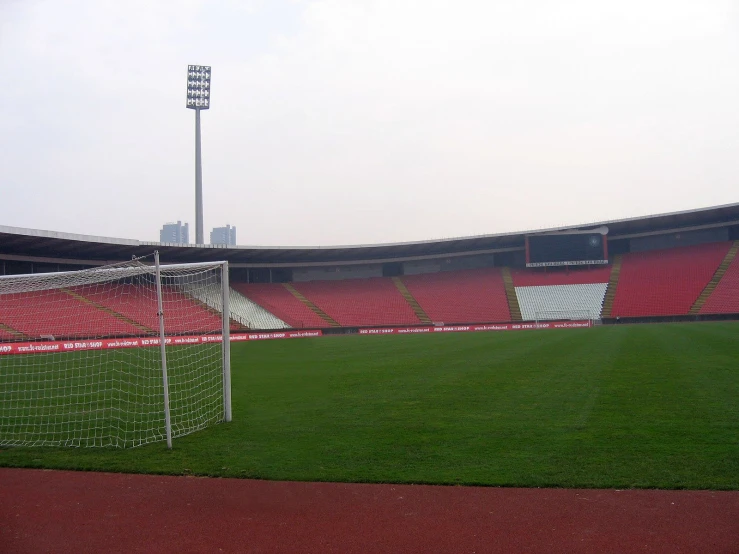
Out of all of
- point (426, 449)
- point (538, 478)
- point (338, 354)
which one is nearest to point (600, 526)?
point (538, 478)

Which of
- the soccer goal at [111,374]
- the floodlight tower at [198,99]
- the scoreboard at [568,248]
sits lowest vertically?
the soccer goal at [111,374]

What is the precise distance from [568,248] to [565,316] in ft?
23.2

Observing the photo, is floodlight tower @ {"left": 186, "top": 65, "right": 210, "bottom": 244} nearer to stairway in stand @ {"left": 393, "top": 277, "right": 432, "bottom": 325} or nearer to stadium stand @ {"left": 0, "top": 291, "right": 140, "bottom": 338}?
stairway in stand @ {"left": 393, "top": 277, "right": 432, "bottom": 325}

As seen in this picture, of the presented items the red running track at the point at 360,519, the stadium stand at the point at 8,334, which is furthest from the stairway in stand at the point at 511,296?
the red running track at the point at 360,519

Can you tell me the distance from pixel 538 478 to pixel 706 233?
48.7 metres

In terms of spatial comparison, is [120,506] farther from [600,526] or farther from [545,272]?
[545,272]

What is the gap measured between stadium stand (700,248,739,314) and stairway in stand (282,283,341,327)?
2573 centimetres

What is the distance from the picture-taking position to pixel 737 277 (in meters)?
40.2

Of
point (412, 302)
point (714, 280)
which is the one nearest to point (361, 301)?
point (412, 302)

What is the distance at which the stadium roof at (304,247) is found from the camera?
34.2 metres

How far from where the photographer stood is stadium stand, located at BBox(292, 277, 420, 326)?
4491 centimetres

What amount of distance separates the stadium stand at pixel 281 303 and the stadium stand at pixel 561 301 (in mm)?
15949

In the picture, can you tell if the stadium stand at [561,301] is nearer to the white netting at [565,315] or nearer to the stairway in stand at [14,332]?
the white netting at [565,315]

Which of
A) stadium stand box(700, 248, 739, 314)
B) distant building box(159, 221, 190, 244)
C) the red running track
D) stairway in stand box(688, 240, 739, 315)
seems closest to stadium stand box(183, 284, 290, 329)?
stairway in stand box(688, 240, 739, 315)
